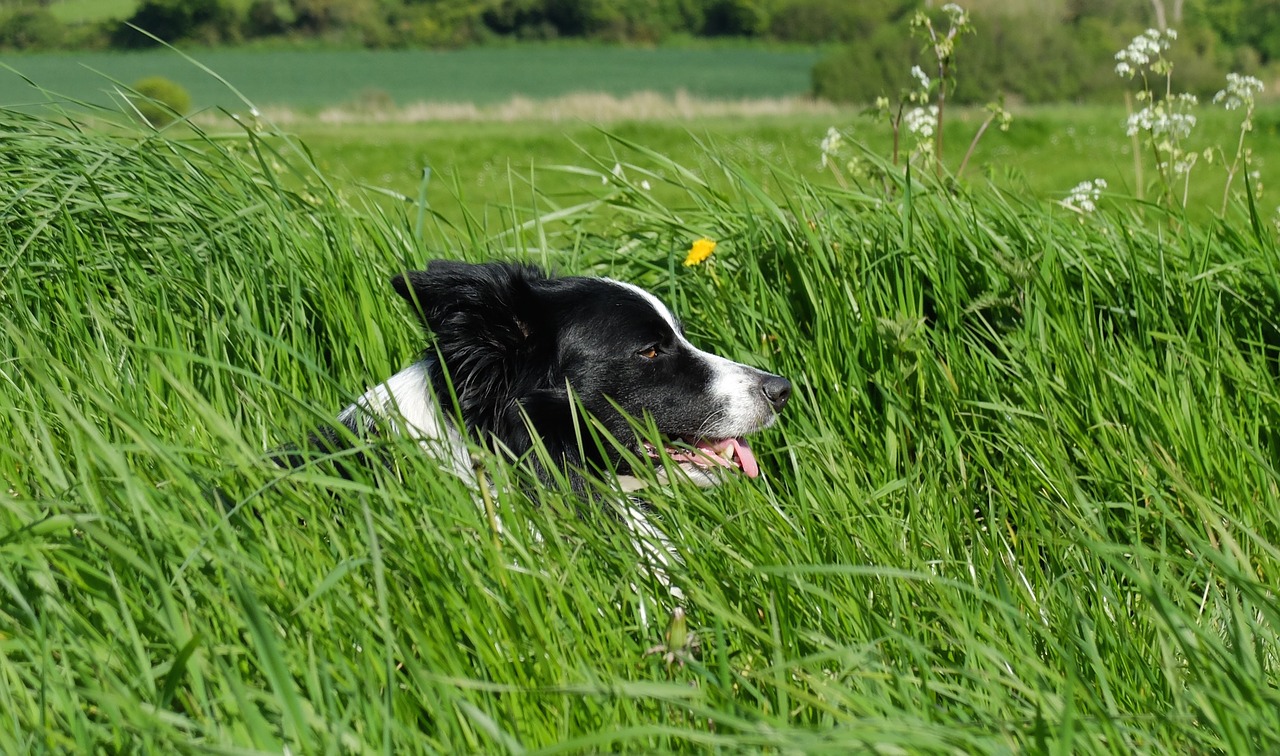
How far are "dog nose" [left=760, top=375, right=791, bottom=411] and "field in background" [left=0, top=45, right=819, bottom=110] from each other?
116ft

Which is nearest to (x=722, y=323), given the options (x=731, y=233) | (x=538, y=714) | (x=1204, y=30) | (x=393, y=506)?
(x=731, y=233)

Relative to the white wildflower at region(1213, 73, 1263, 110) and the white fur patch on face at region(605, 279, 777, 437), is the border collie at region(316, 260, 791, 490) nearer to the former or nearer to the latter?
the white fur patch on face at region(605, 279, 777, 437)

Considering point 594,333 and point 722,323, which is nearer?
point 594,333

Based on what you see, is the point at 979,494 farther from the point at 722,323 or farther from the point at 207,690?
the point at 207,690

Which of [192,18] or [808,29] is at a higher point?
[192,18]

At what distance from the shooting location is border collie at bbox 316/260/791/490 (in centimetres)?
251

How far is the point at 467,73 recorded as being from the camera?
51.0m

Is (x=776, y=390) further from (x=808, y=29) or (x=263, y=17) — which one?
(x=808, y=29)

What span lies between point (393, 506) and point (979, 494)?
160 cm

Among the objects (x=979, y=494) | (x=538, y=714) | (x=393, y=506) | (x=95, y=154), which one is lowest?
(x=979, y=494)

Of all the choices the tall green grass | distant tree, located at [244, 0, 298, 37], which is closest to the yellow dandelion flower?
the tall green grass

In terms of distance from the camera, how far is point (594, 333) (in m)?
2.73

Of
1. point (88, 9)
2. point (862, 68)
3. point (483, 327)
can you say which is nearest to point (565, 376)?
point (483, 327)

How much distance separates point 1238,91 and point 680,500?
2846mm
